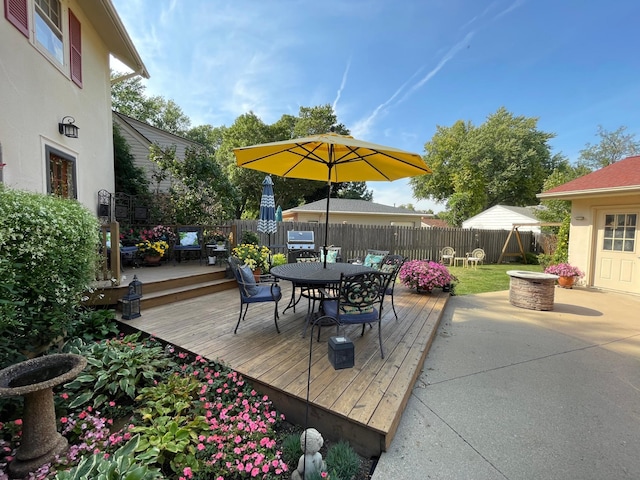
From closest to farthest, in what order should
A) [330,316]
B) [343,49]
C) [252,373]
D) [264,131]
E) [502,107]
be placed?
[252,373] < [330,316] < [343,49] < [264,131] < [502,107]


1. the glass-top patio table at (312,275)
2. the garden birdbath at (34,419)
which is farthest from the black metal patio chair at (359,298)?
the garden birdbath at (34,419)

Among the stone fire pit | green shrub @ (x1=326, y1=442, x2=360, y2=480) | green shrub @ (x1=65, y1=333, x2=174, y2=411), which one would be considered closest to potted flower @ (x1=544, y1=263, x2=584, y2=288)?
the stone fire pit

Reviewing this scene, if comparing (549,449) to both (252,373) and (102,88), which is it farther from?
(102,88)

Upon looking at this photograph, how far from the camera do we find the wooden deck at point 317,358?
77.0 inches

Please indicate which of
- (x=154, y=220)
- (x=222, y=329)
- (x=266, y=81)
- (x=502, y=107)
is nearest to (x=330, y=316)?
(x=222, y=329)

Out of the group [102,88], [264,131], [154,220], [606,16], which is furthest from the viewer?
[264,131]

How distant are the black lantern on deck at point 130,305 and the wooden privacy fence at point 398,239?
453cm

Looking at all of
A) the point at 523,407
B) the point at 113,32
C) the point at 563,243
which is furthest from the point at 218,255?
the point at 563,243

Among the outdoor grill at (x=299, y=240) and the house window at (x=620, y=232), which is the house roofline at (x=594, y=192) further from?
the outdoor grill at (x=299, y=240)

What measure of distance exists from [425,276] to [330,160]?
3.19m

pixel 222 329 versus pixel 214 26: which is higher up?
pixel 214 26

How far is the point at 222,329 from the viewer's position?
341 cm

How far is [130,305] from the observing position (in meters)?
3.61

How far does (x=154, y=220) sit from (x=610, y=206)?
11424 millimetres
